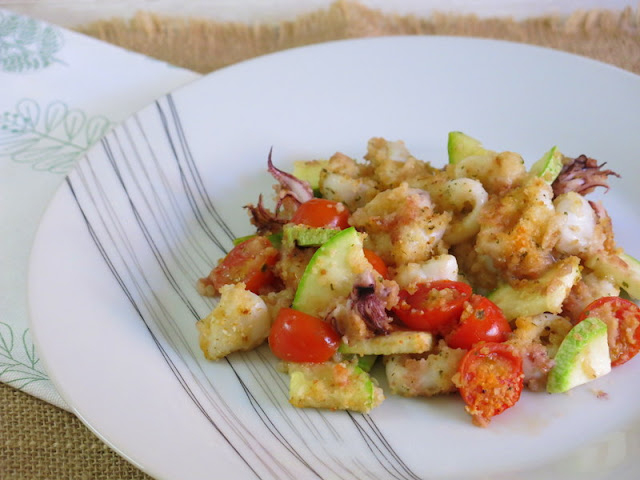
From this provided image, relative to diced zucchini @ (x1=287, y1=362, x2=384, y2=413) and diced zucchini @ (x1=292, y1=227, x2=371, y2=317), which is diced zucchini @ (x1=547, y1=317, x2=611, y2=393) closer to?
diced zucchini @ (x1=287, y1=362, x2=384, y2=413)

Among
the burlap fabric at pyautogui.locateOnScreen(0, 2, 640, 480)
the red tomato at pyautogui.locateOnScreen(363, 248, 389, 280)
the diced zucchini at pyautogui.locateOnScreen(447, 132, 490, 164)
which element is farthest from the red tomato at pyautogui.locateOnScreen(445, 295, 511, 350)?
the burlap fabric at pyautogui.locateOnScreen(0, 2, 640, 480)

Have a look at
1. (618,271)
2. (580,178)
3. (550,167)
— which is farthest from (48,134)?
(618,271)

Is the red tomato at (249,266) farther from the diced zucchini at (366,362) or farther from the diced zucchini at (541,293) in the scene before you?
the diced zucchini at (541,293)

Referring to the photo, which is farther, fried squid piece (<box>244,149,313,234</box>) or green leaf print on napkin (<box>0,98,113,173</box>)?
green leaf print on napkin (<box>0,98,113,173</box>)

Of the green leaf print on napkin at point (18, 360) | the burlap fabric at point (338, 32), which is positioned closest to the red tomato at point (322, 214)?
the green leaf print on napkin at point (18, 360)

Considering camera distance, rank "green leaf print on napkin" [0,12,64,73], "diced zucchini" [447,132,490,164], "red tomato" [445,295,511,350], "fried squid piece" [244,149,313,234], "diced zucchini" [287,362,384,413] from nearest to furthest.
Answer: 1. "diced zucchini" [287,362,384,413]
2. "red tomato" [445,295,511,350]
3. "fried squid piece" [244,149,313,234]
4. "diced zucchini" [447,132,490,164]
5. "green leaf print on napkin" [0,12,64,73]

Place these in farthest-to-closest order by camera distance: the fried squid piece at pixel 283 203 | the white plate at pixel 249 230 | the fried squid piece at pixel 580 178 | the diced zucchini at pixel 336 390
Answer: the fried squid piece at pixel 283 203 → the fried squid piece at pixel 580 178 → the diced zucchini at pixel 336 390 → the white plate at pixel 249 230

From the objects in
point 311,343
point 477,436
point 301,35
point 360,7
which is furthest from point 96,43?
point 477,436
